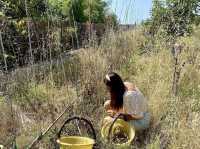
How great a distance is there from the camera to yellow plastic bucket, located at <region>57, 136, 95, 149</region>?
14.6ft

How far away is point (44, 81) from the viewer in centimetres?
611

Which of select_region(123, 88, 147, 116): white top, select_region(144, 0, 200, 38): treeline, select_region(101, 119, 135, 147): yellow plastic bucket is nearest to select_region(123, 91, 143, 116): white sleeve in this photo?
select_region(123, 88, 147, 116): white top

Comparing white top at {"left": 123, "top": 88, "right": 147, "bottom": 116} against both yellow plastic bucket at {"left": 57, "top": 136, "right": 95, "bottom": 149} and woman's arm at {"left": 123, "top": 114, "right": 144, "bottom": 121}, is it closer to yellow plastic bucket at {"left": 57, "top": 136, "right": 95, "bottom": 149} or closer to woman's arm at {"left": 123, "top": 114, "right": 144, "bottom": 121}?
woman's arm at {"left": 123, "top": 114, "right": 144, "bottom": 121}

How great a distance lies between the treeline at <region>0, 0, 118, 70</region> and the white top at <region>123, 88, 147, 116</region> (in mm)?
1296

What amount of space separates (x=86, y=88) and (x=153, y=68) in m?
1.07

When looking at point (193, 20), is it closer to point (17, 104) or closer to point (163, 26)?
point (163, 26)

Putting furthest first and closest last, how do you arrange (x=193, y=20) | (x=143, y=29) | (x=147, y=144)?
(x=193, y=20) → (x=143, y=29) → (x=147, y=144)

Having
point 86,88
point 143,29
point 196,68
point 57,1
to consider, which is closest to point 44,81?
point 86,88

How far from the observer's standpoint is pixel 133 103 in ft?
17.5

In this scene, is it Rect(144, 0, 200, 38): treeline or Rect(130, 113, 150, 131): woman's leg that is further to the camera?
Rect(144, 0, 200, 38): treeline

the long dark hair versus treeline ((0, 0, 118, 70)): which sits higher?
treeline ((0, 0, 118, 70))

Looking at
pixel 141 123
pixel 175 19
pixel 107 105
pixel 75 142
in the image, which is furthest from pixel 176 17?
pixel 75 142

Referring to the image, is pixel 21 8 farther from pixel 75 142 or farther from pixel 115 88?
pixel 75 142

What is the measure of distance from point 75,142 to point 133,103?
2.92ft
